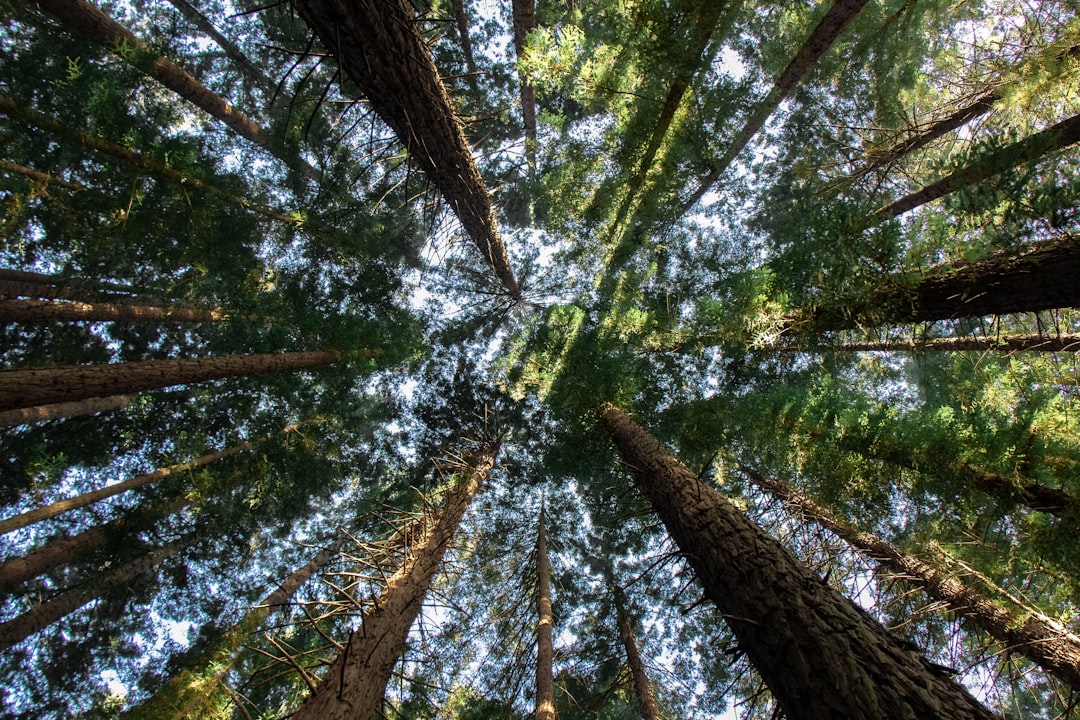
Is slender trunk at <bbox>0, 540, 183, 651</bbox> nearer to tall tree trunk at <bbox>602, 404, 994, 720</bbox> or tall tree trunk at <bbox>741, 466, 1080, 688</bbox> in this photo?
tall tree trunk at <bbox>602, 404, 994, 720</bbox>

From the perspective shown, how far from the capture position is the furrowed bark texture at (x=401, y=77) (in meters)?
3.10

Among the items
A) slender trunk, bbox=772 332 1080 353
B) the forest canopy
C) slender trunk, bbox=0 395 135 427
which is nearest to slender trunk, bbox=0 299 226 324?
the forest canopy

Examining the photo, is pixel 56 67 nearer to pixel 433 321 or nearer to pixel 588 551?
pixel 433 321

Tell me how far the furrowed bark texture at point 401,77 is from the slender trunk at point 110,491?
295 inches

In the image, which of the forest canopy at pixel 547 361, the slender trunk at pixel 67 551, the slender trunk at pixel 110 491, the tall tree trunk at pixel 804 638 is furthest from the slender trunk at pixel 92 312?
the tall tree trunk at pixel 804 638

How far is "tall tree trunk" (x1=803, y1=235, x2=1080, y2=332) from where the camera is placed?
127 inches

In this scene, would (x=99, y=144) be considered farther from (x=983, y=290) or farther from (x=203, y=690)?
(x=983, y=290)

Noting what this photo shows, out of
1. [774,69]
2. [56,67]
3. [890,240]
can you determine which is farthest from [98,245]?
[774,69]

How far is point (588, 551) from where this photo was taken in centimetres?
1133

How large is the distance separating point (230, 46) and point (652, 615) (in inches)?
649

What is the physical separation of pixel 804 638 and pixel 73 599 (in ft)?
37.6

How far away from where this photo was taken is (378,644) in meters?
3.73

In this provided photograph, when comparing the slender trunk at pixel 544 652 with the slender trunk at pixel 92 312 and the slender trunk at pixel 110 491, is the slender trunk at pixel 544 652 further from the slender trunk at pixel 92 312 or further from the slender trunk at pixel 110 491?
the slender trunk at pixel 92 312

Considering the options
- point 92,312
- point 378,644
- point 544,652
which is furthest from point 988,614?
point 92,312
